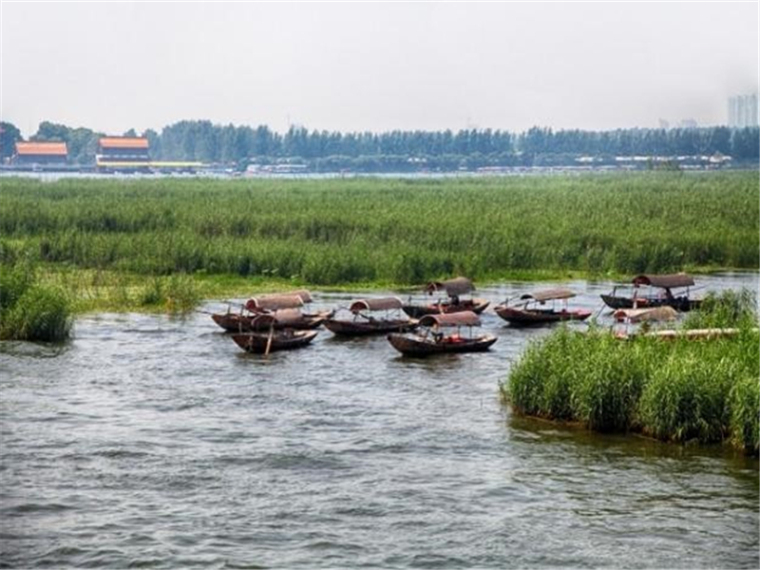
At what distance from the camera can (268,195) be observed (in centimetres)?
10294

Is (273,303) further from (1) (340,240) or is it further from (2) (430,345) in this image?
(1) (340,240)

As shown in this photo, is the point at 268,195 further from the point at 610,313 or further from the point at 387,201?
the point at 610,313

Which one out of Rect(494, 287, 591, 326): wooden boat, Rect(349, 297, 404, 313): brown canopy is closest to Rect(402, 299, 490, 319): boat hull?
Rect(494, 287, 591, 326): wooden boat

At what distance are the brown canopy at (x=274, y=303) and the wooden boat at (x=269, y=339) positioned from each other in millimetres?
722

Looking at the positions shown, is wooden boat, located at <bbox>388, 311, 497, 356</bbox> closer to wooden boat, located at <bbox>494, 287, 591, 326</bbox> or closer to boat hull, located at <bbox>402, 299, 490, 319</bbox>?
boat hull, located at <bbox>402, 299, 490, 319</bbox>

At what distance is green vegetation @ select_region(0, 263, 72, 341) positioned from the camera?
3959 centimetres

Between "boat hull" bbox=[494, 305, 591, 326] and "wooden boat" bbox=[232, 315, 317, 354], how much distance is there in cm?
682

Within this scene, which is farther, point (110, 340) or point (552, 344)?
point (110, 340)

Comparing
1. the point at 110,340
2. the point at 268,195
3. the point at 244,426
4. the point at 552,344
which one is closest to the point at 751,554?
the point at 552,344

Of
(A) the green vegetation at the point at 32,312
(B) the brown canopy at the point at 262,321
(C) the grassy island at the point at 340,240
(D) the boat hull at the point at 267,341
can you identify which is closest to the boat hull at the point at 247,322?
(B) the brown canopy at the point at 262,321

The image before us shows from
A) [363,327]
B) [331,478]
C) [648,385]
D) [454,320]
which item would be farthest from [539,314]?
[331,478]

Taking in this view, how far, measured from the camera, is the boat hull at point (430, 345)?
126 feet

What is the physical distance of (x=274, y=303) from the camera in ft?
138

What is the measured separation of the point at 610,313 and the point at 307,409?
18.0m
